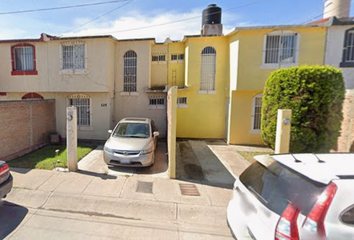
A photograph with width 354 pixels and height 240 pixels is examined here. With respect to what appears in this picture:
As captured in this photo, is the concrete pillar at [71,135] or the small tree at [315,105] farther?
the concrete pillar at [71,135]

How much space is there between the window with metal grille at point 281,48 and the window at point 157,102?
5.69 meters

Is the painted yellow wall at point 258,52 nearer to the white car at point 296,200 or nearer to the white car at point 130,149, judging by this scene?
the white car at point 130,149

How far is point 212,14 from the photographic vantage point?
1145 centimetres

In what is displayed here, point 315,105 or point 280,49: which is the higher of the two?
point 280,49

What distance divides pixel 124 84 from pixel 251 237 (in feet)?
32.8

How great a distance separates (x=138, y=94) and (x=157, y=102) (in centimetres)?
115

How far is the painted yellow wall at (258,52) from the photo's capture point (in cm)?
848

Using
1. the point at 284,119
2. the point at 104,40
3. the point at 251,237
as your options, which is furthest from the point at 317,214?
the point at 104,40

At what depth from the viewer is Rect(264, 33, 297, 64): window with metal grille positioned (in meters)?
8.64

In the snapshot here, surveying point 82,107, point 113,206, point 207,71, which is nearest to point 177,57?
point 207,71

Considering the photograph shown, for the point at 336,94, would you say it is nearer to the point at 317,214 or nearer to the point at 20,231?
the point at 317,214

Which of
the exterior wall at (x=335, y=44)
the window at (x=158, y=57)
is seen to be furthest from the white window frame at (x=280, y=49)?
the window at (x=158, y=57)

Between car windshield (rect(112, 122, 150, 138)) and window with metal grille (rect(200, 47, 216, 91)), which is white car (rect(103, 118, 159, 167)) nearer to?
car windshield (rect(112, 122, 150, 138))

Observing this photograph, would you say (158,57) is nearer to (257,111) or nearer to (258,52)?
(258,52)
